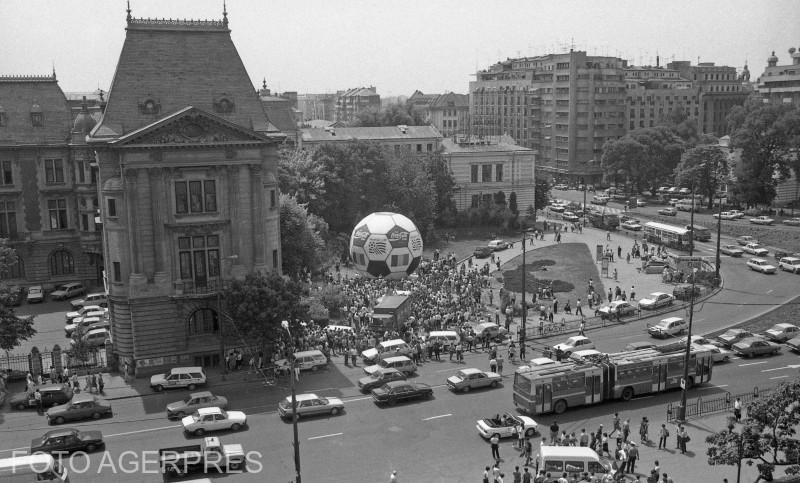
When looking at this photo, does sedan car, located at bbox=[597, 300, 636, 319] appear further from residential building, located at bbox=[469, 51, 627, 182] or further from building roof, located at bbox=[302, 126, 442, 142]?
residential building, located at bbox=[469, 51, 627, 182]

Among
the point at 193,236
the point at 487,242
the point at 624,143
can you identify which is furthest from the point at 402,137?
the point at 193,236

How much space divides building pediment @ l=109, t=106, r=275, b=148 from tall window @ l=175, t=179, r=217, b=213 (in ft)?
8.56

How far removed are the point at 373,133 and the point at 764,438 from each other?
88489 mm

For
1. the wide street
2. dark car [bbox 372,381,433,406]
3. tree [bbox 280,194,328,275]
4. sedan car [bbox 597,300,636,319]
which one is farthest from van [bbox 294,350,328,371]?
sedan car [bbox 597,300,636,319]

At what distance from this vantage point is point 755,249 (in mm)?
86062

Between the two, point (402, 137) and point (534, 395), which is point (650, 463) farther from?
point (402, 137)

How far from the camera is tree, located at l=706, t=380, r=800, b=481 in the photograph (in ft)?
99.2

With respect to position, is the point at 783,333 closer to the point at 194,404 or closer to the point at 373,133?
the point at 194,404

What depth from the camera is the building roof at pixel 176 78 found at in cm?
4922

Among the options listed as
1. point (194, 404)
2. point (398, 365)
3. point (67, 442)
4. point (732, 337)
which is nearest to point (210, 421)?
point (194, 404)

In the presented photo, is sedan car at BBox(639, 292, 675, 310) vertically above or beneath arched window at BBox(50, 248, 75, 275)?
beneath

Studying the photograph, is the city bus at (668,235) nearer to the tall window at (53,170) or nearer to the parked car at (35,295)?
the tall window at (53,170)

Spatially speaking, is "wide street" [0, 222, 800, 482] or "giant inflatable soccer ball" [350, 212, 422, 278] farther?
"giant inflatable soccer ball" [350, 212, 422, 278]

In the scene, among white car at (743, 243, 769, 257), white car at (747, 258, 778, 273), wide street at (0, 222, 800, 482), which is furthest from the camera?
white car at (743, 243, 769, 257)
